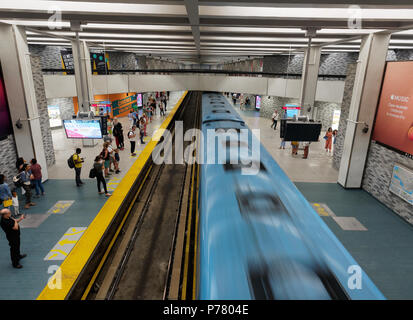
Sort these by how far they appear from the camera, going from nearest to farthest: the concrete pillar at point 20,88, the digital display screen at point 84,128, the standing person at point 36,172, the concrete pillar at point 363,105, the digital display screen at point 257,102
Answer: the standing person at point 36,172 → the concrete pillar at point 20,88 → the concrete pillar at point 363,105 → the digital display screen at point 84,128 → the digital display screen at point 257,102

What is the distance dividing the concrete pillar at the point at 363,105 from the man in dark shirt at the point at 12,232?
1202cm

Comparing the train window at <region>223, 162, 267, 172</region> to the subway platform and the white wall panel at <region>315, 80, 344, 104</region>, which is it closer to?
the subway platform

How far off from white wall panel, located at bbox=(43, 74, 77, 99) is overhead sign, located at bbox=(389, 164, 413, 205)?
18000mm

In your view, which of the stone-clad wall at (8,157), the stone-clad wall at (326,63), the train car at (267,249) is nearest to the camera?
the train car at (267,249)

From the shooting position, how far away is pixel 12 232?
6.16 m

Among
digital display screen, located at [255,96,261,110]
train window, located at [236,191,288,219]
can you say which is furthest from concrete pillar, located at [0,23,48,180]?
digital display screen, located at [255,96,261,110]

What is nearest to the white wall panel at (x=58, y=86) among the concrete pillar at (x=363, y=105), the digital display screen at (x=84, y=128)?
the digital display screen at (x=84, y=128)

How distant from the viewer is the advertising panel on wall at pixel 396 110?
9.06 metres

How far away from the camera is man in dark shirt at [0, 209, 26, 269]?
236 inches

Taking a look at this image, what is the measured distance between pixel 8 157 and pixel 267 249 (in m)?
11.0

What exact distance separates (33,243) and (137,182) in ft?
16.0

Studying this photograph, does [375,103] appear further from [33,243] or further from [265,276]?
[33,243]

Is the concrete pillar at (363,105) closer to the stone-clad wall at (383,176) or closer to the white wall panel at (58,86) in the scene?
the stone-clad wall at (383,176)

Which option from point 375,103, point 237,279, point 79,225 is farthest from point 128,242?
point 375,103
